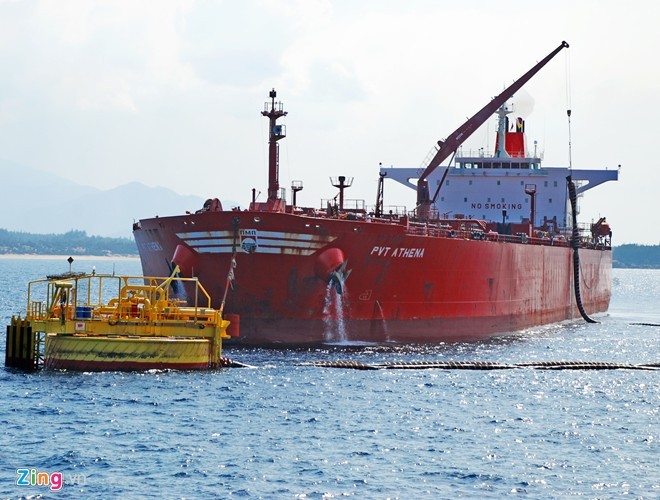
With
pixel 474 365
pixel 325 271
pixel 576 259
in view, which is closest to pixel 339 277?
pixel 325 271

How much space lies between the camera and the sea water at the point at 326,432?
62.4ft

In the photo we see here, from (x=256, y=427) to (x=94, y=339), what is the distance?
21.7 feet

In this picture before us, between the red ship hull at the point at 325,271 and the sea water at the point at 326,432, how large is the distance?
50.3 inches

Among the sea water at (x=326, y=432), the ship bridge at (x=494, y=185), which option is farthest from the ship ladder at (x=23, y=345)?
the ship bridge at (x=494, y=185)

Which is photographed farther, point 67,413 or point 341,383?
point 341,383

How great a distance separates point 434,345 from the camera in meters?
37.9

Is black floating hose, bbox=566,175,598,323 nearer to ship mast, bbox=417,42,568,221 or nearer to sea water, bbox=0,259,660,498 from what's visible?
ship mast, bbox=417,42,568,221

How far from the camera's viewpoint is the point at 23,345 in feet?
95.1

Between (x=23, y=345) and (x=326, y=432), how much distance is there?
33.6ft

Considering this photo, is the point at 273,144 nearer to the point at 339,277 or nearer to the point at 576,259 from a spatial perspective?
the point at 339,277

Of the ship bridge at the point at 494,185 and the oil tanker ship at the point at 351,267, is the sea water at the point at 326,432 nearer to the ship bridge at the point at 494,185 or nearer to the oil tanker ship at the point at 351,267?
the oil tanker ship at the point at 351,267

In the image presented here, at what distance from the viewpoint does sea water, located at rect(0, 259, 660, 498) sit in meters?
19.0

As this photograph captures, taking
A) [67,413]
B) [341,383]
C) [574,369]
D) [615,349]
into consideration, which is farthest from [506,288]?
[67,413]

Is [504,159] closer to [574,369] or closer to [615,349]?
[615,349]
